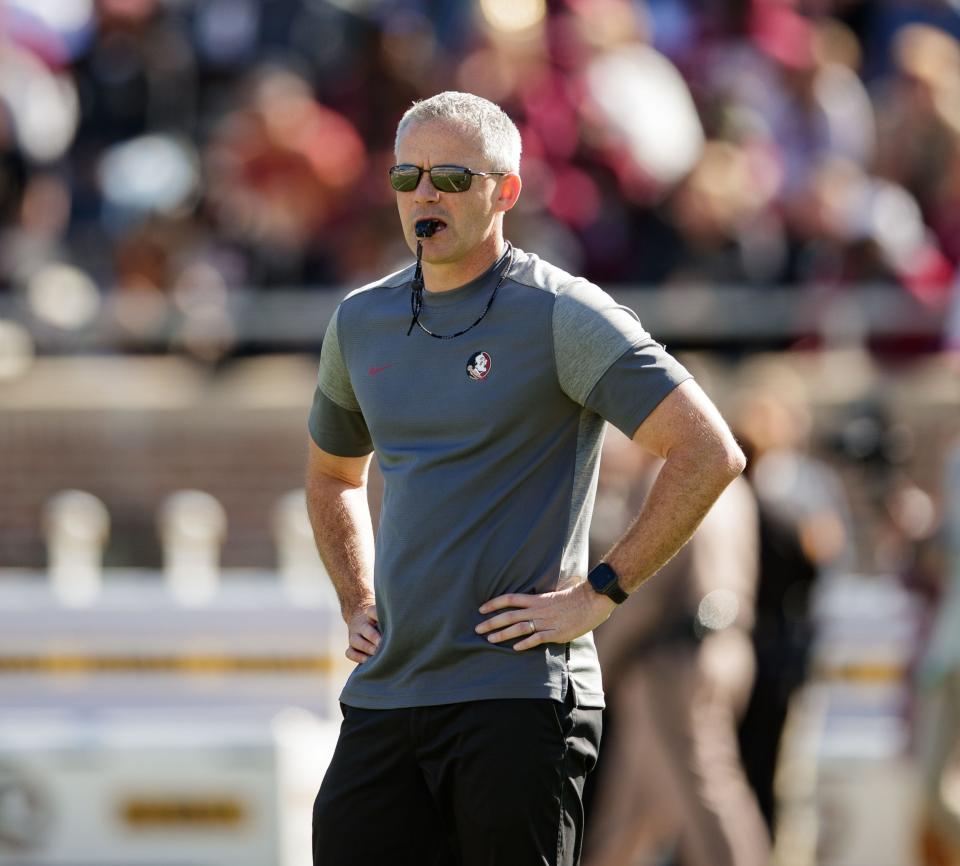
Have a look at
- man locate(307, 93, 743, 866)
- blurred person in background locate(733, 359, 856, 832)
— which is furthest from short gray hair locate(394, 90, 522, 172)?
blurred person in background locate(733, 359, 856, 832)

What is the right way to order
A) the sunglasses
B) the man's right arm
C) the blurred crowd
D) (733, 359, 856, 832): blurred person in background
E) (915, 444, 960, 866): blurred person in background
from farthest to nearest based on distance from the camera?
the blurred crowd → (733, 359, 856, 832): blurred person in background → (915, 444, 960, 866): blurred person in background → the man's right arm → the sunglasses

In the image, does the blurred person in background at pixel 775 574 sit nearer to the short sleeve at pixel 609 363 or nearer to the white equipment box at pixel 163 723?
the white equipment box at pixel 163 723

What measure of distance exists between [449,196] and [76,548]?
17.7 ft

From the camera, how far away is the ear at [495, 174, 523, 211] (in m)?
3.80

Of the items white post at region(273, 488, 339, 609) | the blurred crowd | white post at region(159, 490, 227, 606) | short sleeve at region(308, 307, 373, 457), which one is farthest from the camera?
the blurred crowd

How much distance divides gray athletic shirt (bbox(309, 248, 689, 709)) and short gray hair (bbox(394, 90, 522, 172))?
0.21 meters

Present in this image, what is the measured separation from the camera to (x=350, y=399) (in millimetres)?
4039

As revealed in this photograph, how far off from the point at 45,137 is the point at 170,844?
584 centimetres

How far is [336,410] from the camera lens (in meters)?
4.09

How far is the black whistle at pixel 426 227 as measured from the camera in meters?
3.76

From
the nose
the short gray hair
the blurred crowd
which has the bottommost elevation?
the nose

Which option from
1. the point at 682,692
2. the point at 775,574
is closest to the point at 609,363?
the point at 682,692

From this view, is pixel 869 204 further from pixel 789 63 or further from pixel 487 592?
pixel 487 592

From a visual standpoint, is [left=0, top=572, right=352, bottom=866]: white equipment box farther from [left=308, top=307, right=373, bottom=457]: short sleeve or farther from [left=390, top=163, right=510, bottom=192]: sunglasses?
[left=390, top=163, right=510, bottom=192]: sunglasses
